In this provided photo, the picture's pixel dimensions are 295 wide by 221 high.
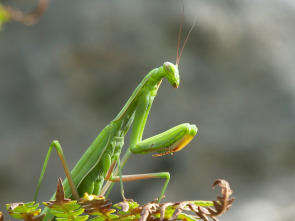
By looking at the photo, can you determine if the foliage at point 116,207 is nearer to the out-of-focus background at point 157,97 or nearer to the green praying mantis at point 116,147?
the green praying mantis at point 116,147

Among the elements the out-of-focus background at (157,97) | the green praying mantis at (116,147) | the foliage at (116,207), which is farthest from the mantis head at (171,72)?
the out-of-focus background at (157,97)

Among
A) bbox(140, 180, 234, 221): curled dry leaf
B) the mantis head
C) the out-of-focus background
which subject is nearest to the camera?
bbox(140, 180, 234, 221): curled dry leaf

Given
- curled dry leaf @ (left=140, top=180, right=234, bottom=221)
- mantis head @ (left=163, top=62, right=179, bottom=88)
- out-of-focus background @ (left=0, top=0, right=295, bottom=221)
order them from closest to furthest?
curled dry leaf @ (left=140, top=180, right=234, bottom=221)
mantis head @ (left=163, top=62, right=179, bottom=88)
out-of-focus background @ (left=0, top=0, right=295, bottom=221)

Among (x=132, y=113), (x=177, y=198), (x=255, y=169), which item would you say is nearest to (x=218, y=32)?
(x=255, y=169)

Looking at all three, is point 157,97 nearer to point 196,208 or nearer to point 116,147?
point 116,147

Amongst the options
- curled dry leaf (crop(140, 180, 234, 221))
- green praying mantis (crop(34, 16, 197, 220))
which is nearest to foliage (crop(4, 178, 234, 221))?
curled dry leaf (crop(140, 180, 234, 221))

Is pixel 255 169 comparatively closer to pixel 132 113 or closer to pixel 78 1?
pixel 78 1

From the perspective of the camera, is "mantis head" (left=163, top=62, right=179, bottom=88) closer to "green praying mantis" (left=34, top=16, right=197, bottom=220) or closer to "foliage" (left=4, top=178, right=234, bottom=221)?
"green praying mantis" (left=34, top=16, right=197, bottom=220)
